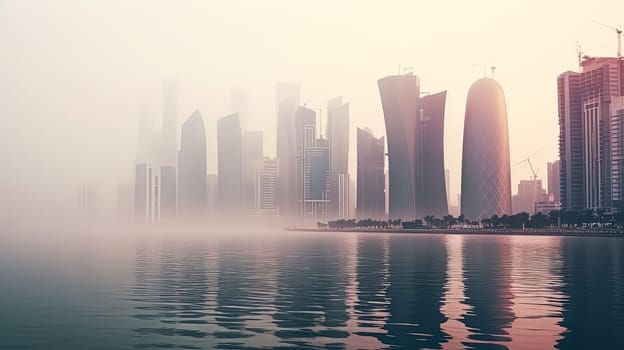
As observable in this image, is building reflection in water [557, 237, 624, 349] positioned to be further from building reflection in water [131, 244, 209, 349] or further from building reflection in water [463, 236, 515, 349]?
building reflection in water [131, 244, 209, 349]

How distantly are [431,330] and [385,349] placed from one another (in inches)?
299

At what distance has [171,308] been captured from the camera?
59219 millimetres

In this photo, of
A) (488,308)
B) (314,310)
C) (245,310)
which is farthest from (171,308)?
(488,308)

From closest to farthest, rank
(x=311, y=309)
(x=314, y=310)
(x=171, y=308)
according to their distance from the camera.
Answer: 1. (x=314, y=310)
2. (x=311, y=309)
3. (x=171, y=308)

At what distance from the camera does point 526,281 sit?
86.5 meters

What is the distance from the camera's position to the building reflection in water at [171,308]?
44000 millimetres

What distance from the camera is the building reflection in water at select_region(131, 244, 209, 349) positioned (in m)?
44.0

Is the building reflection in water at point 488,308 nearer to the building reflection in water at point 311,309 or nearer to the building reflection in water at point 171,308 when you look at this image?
the building reflection in water at point 311,309

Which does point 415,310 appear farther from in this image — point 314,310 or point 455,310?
point 314,310

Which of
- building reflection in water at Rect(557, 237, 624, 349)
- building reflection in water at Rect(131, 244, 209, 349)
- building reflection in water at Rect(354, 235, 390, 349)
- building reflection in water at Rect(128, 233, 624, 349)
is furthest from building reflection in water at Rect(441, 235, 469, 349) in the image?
building reflection in water at Rect(131, 244, 209, 349)

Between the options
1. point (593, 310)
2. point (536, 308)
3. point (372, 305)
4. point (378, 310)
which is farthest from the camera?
point (372, 305)

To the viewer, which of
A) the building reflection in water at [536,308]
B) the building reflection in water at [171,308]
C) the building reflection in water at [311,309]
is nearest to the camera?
the building reflection in water at [536,308]

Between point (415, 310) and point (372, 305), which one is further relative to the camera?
point (372, 305)

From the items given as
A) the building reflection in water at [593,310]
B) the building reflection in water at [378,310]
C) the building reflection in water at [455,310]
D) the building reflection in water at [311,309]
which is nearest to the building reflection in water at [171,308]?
the building reflection in water at [378,310]
